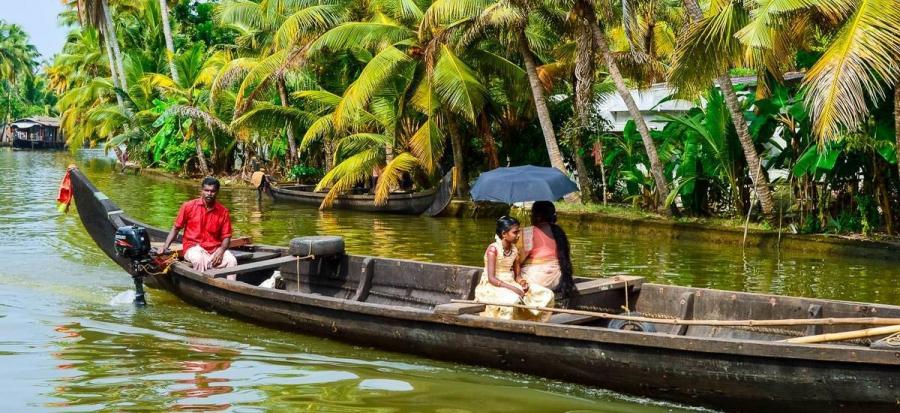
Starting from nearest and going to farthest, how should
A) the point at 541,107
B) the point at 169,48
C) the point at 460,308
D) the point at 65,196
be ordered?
the point at 460,308
the point at 65,196
the point at 541,107
the point at 169,48

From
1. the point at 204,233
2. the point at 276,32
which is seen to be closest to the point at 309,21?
the point at 276,32

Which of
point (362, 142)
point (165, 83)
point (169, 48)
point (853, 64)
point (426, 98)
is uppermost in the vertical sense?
point (169, 48)

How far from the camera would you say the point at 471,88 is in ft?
65.4

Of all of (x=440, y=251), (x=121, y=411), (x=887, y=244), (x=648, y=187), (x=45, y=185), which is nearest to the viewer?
(x=121, y=411)

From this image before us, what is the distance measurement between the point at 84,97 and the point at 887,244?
1532 inches

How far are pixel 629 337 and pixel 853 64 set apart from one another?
5.79m

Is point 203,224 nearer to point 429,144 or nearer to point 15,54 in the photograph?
point 429,144

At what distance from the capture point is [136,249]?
1059 cm

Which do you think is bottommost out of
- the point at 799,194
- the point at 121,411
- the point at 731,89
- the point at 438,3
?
the point at 121,411

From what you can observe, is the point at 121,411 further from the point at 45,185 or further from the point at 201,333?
the point at 45,185

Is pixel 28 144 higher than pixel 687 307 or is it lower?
higher

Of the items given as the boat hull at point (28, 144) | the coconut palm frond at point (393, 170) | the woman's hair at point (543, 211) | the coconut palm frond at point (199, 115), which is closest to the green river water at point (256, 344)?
the woman's hair at point (543, 211)

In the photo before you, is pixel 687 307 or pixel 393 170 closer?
pixel 687 307

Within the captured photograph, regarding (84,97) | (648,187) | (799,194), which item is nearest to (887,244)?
(799,194)
